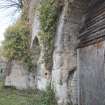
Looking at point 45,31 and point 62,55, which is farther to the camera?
point 45,31

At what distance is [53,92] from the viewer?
21.6 ft

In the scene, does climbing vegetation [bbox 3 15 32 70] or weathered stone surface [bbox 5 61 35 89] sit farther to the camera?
weathered stone surface [bbox 5 61 35 89]

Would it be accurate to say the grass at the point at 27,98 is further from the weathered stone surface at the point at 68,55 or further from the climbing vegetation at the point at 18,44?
the climbing vegetation at the point at 18,44

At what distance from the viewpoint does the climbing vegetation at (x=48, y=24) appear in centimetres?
655

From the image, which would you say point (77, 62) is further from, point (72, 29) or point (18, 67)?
point (18, 67)

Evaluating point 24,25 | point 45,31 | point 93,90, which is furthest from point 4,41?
point 93,90

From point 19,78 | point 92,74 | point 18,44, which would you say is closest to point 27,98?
point 19,78

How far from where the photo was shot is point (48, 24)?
22.2 feet

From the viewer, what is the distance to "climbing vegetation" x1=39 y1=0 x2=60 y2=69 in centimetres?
655

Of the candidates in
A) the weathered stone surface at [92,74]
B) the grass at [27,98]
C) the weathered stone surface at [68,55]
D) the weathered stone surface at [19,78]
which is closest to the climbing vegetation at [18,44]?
the weathered stone surface at [19,78]

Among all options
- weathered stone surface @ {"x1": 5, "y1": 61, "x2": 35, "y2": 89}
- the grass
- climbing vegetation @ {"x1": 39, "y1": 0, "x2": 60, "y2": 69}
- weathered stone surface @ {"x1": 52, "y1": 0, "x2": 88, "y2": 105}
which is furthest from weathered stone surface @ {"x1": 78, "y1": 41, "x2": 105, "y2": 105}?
weathered stone surface @ {"x1": 5, "y1": 61, "x2": 35, "y2": 89}

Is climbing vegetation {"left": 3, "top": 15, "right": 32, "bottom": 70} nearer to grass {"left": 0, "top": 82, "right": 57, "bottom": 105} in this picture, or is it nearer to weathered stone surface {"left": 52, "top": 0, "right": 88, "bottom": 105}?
grass {"left": 0, "top": 82, "right": 57, "bottom": 105}

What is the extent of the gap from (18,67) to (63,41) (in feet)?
17.5

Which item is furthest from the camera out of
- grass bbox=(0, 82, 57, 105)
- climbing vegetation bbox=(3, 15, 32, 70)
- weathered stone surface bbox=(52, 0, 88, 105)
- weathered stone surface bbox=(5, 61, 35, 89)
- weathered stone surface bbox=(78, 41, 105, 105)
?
weathered stone surface bbox=(5, 61, 35, 89)
